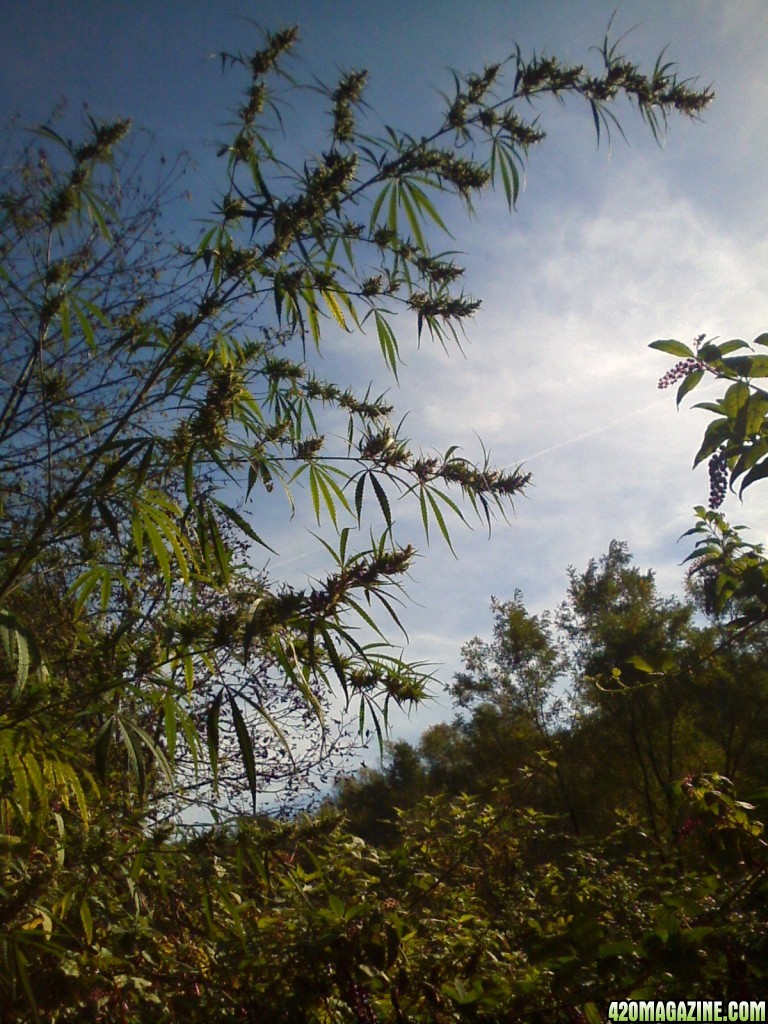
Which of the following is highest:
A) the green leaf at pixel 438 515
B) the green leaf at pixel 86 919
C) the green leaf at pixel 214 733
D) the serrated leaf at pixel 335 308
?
the serrated leaf at pixel 335 308

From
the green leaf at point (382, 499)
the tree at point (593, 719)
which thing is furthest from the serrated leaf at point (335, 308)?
the tree at point (593, 719)

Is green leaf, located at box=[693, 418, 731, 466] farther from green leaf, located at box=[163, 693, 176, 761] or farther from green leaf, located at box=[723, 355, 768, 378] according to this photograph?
green leaf, located at box=[163, 693, 176, 761]

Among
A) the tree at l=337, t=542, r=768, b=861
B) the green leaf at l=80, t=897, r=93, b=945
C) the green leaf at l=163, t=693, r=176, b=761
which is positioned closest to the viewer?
the green leaf at l=80, t=897, r=93, b=945

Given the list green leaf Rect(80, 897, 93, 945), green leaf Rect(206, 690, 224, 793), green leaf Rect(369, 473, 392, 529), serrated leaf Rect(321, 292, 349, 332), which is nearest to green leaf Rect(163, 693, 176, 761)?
green leaf Rect(206, 690, 224, 793)

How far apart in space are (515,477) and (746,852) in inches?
30.8

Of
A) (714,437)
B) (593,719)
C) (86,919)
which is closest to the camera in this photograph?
(86,919)

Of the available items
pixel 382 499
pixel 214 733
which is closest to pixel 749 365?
pixel 382 499

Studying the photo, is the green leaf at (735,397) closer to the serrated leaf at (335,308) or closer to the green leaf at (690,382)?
the green leaf at (690,382)

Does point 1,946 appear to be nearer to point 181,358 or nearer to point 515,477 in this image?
point 181,358

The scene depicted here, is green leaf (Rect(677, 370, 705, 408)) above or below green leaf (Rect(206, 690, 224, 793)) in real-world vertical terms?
above

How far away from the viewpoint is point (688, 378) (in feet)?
4.28

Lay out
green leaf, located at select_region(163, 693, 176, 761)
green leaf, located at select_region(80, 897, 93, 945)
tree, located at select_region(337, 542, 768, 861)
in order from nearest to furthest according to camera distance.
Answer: green leaf, located at select_region(80, 897, 93, 945) → green leaf, located at select_region(163, 693, 176, 761) → tree, located at select_region(337, 542, 768, 861)

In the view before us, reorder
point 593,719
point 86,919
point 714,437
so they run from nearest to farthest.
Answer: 1. point 86,919
2. point 714,437
3. point 593,719

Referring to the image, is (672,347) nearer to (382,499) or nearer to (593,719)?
(382,499)
